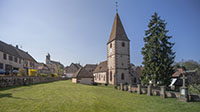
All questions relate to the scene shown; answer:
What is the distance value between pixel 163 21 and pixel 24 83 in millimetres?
29460

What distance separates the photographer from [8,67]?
31.9 metres

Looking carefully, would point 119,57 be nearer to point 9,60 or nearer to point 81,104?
point 81,104

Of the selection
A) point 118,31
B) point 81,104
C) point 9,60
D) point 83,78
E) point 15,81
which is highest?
point 118,31

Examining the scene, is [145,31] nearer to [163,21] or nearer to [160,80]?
[163,21]

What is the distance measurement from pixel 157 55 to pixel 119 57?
1276cm

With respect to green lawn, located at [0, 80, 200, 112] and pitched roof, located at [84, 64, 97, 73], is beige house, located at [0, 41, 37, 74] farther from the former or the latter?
pitched roof, located at [84, 64, 97, 73]

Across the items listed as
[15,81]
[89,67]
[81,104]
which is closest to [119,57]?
[15,81]

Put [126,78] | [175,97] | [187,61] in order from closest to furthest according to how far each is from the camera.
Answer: [175,97], [126,78], [187,61]

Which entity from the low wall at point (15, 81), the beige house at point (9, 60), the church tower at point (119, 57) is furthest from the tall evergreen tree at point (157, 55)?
the beige house at point (9, 60)

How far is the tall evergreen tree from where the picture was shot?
2405 centimetres

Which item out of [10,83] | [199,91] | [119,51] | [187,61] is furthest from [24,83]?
[187,61]

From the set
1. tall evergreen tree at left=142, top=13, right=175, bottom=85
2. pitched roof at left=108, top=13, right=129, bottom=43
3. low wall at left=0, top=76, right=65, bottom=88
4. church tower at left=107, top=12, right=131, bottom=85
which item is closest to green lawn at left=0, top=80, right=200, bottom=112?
low wall at left=0, top=76, right=65, bottom=88

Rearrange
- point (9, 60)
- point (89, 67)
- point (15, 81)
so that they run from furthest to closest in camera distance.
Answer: point (89, 67), point (9, 60), point (15, 81)

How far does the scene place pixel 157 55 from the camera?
25.2 m
